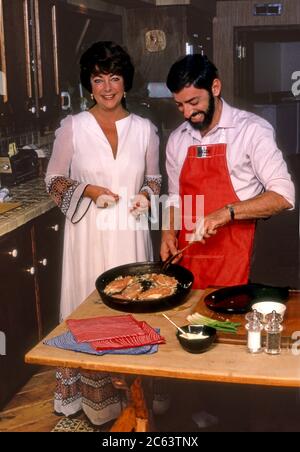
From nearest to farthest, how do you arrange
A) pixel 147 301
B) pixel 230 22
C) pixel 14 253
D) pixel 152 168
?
pixel 147 301 → pixel 152 168 → pixel 14 253 → pixel 230 22

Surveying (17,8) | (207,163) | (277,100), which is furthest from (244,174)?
(277,100)

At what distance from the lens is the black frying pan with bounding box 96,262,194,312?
1990 mm

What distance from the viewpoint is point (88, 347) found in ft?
5.83

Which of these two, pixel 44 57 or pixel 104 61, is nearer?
pixel 104 61

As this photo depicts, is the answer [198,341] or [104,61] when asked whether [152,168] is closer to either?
[104,61]

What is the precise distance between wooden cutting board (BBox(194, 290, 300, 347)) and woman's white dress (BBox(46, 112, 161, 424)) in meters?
0.88

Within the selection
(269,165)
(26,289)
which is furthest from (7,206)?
(269,165)

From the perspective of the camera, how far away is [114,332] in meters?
1.85

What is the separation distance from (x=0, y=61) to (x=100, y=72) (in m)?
0.91

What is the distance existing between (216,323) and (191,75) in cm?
97

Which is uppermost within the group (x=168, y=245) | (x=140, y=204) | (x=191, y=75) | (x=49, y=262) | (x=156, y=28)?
(x=156, y=28)

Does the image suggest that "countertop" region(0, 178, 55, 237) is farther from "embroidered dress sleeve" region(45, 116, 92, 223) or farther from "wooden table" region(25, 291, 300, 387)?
"wooden table" region(25, 291, 300, 387)

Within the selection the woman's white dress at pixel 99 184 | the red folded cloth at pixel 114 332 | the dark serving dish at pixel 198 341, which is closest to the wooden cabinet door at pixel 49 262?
the woman's white dress at pixel 99 184

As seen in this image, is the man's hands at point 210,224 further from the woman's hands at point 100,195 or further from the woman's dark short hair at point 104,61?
the woman's dark short hair at point 104,61
